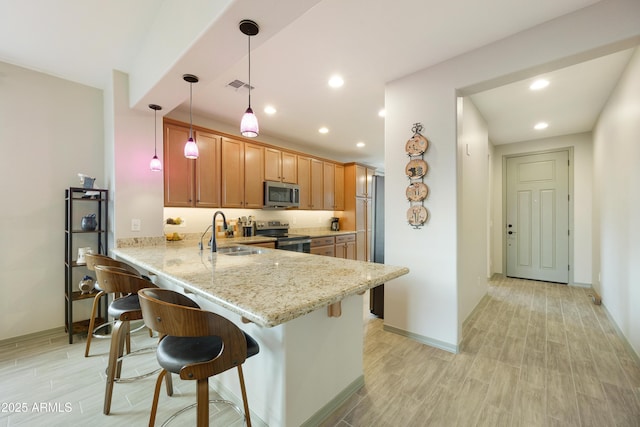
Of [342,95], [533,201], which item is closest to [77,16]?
[342,95]

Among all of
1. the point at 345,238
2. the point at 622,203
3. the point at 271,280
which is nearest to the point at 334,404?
the point at 271,280

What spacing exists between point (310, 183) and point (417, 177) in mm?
2903

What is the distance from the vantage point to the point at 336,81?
281cm

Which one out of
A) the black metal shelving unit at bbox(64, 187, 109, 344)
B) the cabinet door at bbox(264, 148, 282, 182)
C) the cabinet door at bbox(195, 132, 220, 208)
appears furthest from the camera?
the cabinet door at bbox(264, 148, 282, 182)

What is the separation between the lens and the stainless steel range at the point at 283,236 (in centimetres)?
430

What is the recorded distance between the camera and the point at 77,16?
2.04 metres

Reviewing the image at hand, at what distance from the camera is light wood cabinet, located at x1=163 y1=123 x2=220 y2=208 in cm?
327

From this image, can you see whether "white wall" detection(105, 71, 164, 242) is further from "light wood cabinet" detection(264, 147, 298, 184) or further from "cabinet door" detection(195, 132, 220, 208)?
"light wood cabinet" detection(264, 147, 298, 184)

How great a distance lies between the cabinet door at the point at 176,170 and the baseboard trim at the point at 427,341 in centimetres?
288

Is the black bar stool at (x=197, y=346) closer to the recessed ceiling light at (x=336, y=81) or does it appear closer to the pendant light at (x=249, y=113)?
the pendant light at (x=249, y=113)

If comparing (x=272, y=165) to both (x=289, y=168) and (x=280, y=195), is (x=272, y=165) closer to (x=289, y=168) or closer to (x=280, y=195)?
(x=289, y=168)

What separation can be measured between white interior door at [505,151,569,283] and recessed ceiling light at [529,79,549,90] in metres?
2.67

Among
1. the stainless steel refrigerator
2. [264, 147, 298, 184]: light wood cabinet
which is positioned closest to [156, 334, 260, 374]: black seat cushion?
[264, 147, 298, 184]: light wood cabinet

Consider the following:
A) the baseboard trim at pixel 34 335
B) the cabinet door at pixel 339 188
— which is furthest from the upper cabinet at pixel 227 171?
the baseboard trim at pixel 34 335
